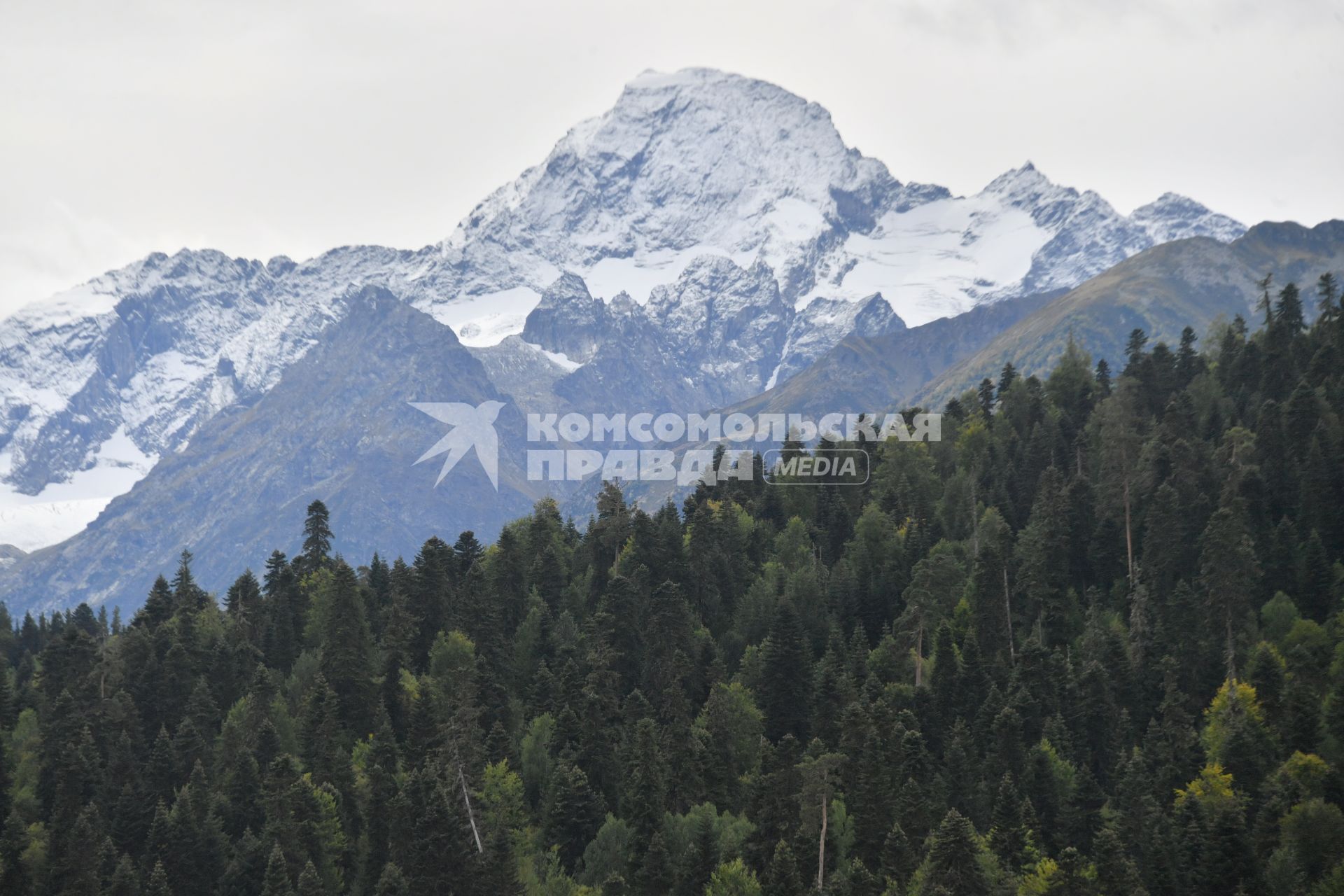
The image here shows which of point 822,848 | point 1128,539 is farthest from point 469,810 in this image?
point 1128,539

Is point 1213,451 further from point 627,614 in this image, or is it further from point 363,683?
point 363,683

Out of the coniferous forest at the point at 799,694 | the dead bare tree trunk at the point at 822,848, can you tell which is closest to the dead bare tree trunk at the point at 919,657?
the coniferous forest at the point at 799,694

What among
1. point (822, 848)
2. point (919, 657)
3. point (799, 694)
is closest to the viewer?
point (822, 848)

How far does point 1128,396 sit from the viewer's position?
152125 mm

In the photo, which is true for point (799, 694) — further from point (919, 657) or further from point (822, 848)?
point (822, 848)

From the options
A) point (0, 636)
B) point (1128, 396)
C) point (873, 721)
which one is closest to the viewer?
point (873, 721)

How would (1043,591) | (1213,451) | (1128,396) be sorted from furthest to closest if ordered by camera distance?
(1128,396) → (1213,451) → (1043,591)

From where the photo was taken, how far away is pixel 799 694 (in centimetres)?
12450

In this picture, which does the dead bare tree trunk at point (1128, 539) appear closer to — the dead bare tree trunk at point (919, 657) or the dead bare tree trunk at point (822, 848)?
A: the dead bare tree trunk at point (919, 657)

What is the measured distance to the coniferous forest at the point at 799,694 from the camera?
99938 mm

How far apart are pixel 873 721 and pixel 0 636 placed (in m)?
112

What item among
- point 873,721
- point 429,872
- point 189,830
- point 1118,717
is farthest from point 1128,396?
point 189,830

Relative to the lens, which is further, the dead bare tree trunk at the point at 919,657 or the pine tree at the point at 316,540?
the pine tree at the point at 316,540

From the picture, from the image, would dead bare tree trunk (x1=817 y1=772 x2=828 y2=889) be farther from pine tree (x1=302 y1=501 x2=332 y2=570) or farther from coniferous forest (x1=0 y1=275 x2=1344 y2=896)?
pine tree (x1=302 y1=501 x2=332 y2=570)
